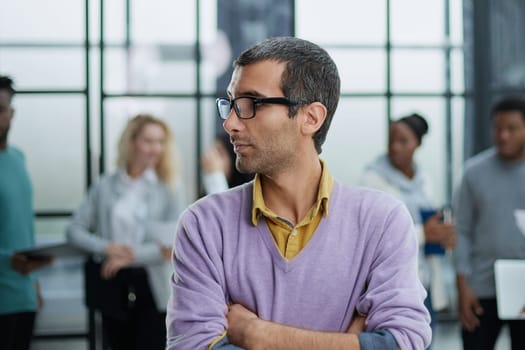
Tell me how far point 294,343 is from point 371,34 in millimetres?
4671

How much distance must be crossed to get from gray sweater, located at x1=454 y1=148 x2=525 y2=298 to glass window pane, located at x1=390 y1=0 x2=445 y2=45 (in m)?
2.27

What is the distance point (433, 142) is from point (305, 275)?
15.7 feet

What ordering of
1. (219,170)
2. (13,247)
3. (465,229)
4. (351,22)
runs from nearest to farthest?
1. (13,247)
2. (219,170)
3. (465,229)
4. (351,22)

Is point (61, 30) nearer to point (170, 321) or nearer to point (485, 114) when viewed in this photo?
point (485, 114)

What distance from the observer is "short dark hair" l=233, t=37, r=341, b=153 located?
177 cm

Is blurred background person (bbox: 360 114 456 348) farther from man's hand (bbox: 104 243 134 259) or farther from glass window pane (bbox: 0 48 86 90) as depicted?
glass window pane (bbox: 0 48 86 90)

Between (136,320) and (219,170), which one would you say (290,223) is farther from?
(136,320)

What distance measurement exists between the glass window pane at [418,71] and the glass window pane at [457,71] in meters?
0.07

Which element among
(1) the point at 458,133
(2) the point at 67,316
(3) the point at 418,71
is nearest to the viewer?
(3) the point at 418,71

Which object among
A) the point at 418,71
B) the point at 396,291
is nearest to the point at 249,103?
the point at 396,291

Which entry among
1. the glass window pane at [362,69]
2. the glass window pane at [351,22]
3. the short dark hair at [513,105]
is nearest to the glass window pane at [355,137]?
the glass window pane at [362,69]

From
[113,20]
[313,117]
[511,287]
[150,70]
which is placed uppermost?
[113,20]

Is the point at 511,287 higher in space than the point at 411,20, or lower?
lower

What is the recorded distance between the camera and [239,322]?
1.76 metres
